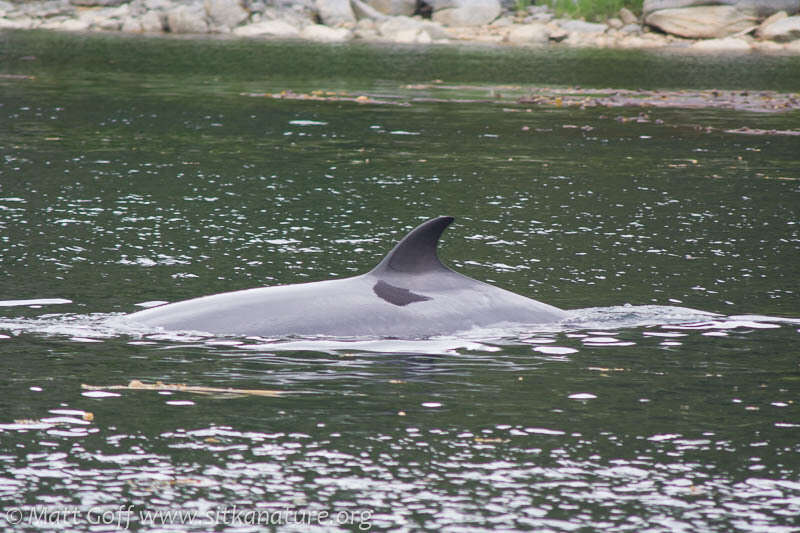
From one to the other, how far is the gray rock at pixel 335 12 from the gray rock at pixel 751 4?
75.0ft

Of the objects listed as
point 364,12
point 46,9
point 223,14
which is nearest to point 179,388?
point 223,14

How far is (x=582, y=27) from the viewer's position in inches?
3868

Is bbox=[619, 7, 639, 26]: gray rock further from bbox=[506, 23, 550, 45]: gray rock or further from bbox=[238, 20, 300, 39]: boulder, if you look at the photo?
bbox=[238, 20, 300, 39]: boulder

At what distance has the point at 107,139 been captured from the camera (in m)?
29.6

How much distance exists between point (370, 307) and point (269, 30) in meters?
88.7

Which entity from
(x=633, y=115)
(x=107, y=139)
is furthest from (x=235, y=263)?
(x=633, y=115)

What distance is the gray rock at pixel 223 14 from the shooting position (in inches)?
3932

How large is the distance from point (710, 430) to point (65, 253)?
30.2 ft

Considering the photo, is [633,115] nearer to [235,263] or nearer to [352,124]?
[352,124]

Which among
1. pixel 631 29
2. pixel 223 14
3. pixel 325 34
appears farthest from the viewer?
pixel 223 14

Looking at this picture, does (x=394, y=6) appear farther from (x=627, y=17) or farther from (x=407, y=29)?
(x=627, y=17)

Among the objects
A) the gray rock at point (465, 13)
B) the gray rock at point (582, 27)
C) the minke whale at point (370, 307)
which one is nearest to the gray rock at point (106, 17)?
the gray rock at point (465, 13)

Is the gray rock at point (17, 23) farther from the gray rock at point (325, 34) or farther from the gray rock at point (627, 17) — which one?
the gray rock at point (627, 17)

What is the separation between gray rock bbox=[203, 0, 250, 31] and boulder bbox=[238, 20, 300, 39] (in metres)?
1.19
